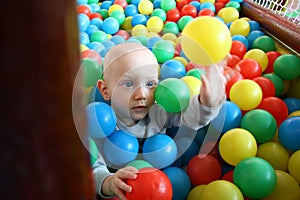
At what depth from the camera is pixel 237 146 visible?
86 centimetres

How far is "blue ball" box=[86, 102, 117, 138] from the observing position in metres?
0.86

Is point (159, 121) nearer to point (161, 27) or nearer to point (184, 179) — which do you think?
point (184, 179)

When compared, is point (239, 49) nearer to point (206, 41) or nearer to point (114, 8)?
point (206, 41)

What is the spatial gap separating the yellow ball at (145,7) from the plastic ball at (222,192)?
147 cm

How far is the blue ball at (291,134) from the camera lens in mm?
854

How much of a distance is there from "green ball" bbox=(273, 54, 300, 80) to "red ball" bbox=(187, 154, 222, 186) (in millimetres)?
465

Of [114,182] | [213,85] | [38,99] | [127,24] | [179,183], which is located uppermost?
[38,99]

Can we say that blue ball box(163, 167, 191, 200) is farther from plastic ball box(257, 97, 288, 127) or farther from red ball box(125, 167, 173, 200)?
plastic ball box(257, 97, 288, 127)

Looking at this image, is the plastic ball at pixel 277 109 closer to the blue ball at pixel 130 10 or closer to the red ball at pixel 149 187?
the red ball at pixel 149 187

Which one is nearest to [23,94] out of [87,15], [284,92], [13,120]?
[13,120]

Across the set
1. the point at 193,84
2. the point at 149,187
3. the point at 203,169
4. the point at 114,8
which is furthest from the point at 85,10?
the point at 149,187

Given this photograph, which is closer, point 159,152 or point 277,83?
point 159,152

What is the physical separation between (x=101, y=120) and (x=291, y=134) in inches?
19.7

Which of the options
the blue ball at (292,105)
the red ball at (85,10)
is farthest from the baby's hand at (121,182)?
the red ball at (85,10)
